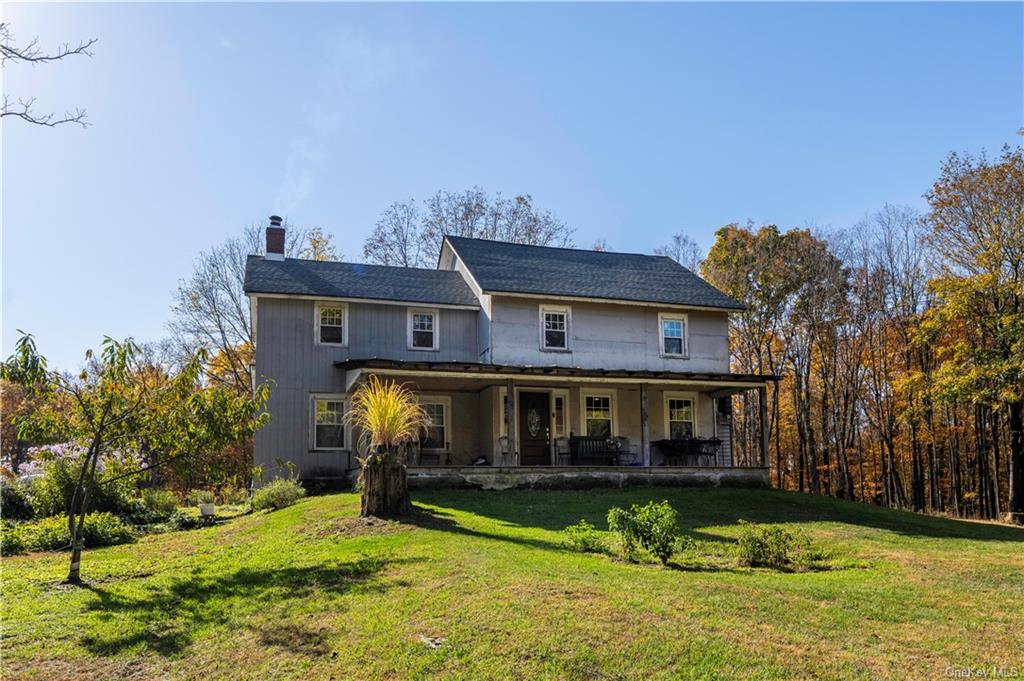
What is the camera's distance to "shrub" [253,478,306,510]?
17078mm

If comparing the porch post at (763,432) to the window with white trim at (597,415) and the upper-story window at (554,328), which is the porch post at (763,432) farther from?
the upper-story window at (554,328)

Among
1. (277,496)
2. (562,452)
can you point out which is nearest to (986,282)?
(562,452)

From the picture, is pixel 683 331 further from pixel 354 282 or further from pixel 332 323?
pixel 332 323

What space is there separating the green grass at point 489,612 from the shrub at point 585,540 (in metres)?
0.40

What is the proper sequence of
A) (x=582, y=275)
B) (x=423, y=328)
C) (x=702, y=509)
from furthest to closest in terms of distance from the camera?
(x=582, y=275) → (x=423, y=328) → (x=702, y=509)

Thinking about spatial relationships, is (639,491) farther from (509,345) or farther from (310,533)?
(310,533)

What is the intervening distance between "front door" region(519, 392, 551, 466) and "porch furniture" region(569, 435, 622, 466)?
2.49ft

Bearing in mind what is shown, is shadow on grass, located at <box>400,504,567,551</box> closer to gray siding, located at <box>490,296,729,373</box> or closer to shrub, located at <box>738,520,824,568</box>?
shrub, located at <box>738,520,824,568</box>

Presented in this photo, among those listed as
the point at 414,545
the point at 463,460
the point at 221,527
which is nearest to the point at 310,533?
the point at 414,545

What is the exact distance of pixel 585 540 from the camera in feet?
35.8

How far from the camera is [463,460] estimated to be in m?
22.1

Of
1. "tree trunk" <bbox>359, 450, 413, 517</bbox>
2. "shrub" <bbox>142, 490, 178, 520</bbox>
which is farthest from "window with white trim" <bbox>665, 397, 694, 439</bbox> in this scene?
"shrub" <bbox>142, 490, 178, 520</bbox>

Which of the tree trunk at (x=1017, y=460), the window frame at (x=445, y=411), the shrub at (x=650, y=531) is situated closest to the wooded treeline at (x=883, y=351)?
the tree trunk at (x=1017, y=460)

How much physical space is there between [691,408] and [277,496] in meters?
12.6
